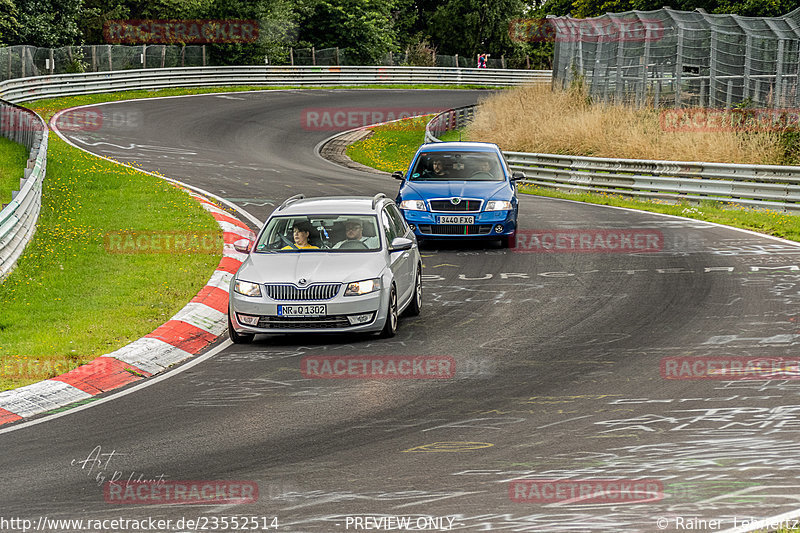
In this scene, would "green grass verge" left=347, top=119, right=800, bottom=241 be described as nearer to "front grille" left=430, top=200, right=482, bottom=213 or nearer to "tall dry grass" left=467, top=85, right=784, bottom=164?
"tall dry grass" left=467, top=85, right=784, bottom=164

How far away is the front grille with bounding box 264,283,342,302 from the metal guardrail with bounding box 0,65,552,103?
31.9m

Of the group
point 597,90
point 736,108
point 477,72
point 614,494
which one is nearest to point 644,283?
point 614,494

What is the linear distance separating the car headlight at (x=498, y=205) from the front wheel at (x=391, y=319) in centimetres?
598

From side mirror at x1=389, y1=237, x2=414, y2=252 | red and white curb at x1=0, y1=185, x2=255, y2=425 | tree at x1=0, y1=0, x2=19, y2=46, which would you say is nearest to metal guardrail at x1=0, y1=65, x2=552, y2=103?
tree at x1=0, y1=0, x2=19, y2=46

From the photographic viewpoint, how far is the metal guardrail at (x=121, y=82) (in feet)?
49.6

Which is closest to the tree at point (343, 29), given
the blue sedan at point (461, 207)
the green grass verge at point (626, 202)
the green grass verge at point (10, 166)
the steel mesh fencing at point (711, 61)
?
the green grass verge at point (626, 202)

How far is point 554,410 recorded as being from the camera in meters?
8.35

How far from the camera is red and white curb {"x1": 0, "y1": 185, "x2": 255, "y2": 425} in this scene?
29.8ft

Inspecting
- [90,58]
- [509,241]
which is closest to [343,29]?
[90,58]

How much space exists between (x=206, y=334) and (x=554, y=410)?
191 inches

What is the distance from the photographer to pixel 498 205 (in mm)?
17188

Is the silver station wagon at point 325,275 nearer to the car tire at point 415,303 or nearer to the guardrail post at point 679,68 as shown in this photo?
the car tire at point 415,303

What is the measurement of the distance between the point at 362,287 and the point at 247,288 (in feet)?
4.07

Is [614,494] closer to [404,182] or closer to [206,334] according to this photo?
[206,334]
